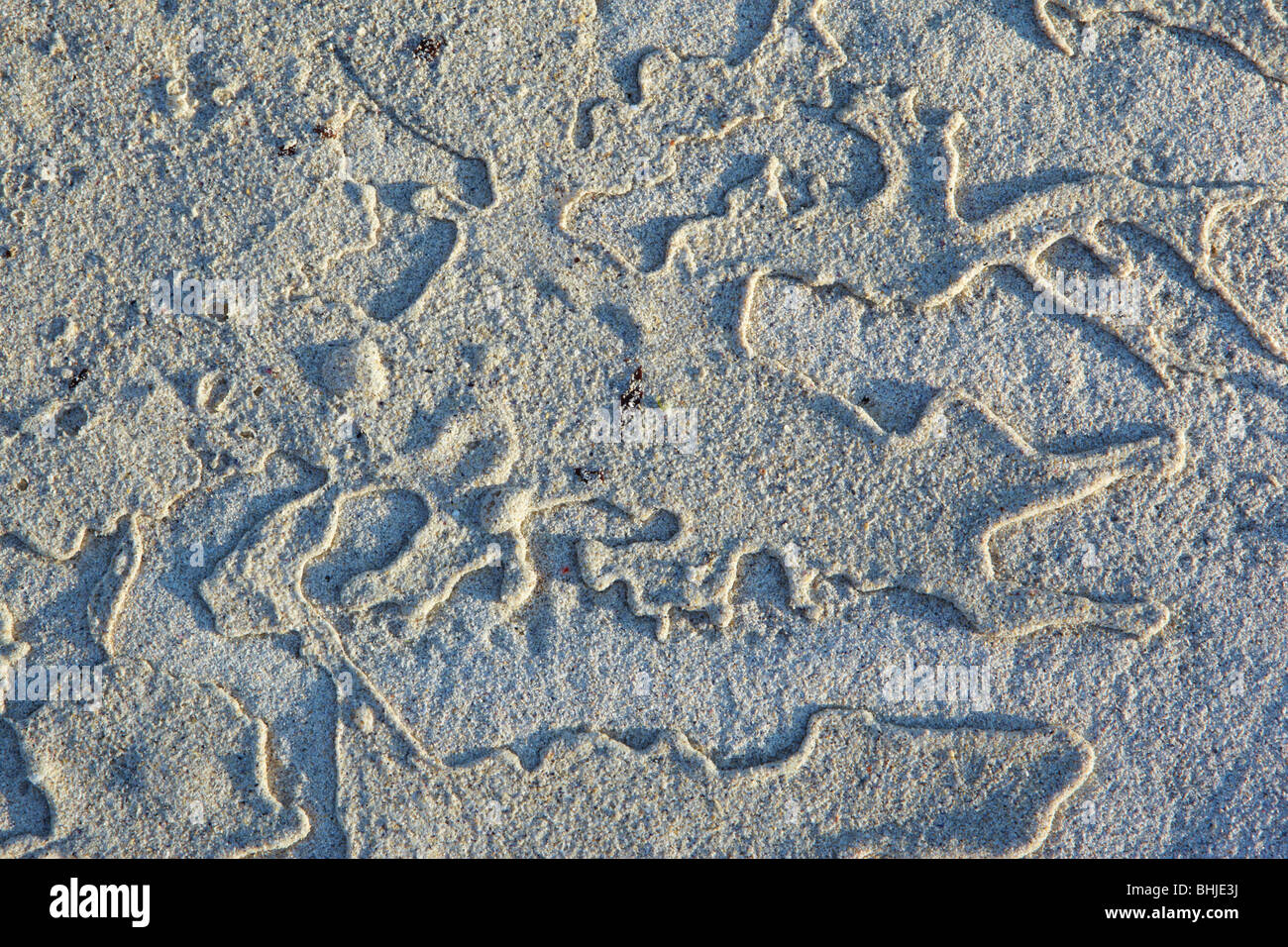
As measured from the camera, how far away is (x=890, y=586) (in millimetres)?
2051

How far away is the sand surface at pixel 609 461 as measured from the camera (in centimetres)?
204

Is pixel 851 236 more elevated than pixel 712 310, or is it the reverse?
pixel 851 236

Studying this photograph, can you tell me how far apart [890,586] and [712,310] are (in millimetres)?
724

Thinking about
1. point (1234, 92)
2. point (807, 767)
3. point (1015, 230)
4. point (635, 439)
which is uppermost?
point (1234, 92)

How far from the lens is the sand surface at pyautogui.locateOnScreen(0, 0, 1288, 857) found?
204 centimetres

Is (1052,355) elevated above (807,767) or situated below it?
above

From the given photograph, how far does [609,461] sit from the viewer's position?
2.05m

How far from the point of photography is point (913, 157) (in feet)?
6.77

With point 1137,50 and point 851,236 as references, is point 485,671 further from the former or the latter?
point 1137,50
